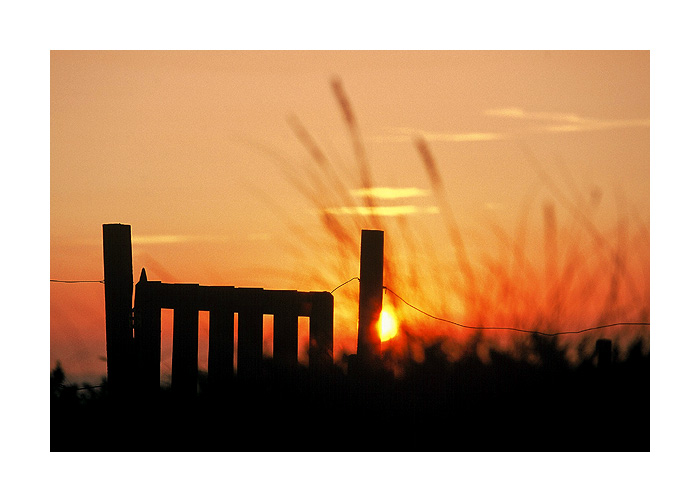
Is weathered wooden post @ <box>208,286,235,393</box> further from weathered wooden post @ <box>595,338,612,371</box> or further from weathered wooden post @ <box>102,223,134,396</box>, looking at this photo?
weathered wooden post @ <box>595,338,612,371</box>

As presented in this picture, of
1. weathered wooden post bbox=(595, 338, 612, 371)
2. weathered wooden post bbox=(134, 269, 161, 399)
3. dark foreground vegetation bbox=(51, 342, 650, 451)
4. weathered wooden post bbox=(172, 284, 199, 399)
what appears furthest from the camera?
weathered wooden post bbox=(134, 269, 161, 399)

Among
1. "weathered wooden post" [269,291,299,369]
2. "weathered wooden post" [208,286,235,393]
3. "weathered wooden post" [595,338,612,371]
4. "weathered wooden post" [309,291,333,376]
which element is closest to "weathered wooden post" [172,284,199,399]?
"weathered wooden post" [208,286,235,393]

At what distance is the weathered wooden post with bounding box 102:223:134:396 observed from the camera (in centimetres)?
579

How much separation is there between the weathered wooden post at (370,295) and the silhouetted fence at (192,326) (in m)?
0.23

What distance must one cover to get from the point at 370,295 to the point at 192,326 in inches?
51.0

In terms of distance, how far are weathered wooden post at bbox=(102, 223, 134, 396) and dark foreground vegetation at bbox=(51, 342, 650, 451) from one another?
1.41 feet

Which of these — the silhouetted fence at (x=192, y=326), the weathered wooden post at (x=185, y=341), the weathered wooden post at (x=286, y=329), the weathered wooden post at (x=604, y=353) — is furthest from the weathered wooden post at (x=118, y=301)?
the weathered wooden post at (x=604, y=353)

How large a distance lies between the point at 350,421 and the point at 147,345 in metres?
1.59

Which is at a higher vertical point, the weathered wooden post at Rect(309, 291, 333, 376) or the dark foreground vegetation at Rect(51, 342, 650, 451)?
the weathered wooden post at Rect(309, 291, 333, 376)

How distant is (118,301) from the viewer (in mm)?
5867

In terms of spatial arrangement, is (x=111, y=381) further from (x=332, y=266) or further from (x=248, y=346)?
(x=332, y=266)

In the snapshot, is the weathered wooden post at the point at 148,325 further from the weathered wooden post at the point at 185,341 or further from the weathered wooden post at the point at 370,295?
the weathered wooden post at the point at 370,295

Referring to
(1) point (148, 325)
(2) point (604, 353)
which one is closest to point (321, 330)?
(1) point (148, 325)
